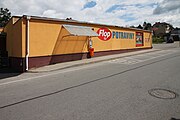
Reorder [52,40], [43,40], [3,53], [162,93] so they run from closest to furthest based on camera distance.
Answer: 1. [162,93]
2. [43,40]
3. [52,40]
4. [3,53]

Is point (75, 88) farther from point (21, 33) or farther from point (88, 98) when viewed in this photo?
point (21, 33)

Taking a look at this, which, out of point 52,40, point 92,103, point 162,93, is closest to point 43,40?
point 52,40

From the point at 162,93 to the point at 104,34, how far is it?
575 inches

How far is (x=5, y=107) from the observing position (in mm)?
5270

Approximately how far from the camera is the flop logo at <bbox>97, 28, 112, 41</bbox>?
19.7 metres

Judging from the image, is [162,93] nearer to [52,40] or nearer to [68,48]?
[52,40]

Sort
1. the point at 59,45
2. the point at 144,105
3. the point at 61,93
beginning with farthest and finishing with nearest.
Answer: the point at 59,45 < the point at 61,93 < the point at 144,105

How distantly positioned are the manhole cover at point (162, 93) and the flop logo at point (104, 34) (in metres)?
13.6

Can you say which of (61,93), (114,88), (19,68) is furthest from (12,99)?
(19,68)

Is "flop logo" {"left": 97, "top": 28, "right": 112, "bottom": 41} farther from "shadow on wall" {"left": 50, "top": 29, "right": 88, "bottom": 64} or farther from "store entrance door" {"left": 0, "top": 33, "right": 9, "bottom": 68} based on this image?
"store entrance door" {"left": 0, "top": 33, "right": 9, "bottom": 68}

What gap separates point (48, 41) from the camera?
14.5m

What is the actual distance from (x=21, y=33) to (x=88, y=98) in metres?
8.97

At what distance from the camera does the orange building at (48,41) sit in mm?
12961

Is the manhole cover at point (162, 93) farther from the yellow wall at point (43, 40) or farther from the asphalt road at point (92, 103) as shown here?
the yellow wall at point (43, 40)
